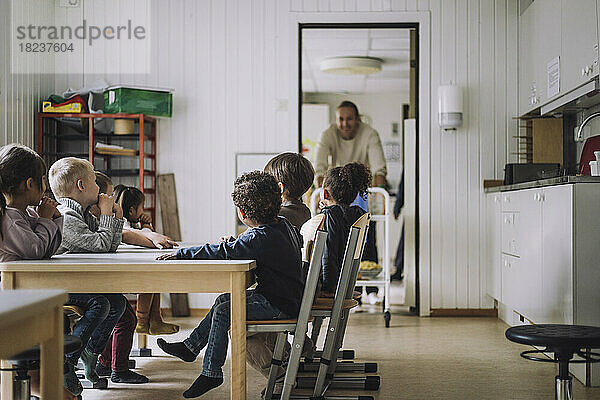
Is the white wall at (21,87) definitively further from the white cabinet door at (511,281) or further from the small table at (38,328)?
the small table at (38,328)

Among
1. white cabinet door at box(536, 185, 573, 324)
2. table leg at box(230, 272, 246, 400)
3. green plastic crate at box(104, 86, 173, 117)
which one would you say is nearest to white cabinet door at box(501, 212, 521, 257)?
white cabinet door at box(536, 185, 573, 324)

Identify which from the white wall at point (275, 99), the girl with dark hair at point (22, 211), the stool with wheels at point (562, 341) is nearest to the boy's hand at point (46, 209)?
the girl with dark hair at point (22, 211)

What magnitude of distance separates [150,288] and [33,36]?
353 cm

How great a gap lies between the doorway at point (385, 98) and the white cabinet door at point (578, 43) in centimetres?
147

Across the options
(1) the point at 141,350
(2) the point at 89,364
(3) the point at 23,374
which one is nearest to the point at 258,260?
(3) the point at 23,374

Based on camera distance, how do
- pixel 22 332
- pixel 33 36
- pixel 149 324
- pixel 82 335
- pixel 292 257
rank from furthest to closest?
pixel 33 36
pixel 149 324
pixel 82 335
pixel 292 257
pixel 22 332

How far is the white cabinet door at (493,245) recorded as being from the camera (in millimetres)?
5141

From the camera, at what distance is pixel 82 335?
Answer: 2.98m

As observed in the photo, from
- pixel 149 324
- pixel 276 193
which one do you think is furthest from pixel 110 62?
pixel 276 193

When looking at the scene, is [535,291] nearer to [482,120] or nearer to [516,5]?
[482,120]

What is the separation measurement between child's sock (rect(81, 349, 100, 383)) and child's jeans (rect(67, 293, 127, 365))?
23mm

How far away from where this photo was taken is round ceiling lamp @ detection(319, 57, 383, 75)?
9102 millimetres

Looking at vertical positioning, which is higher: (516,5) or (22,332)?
(516,5)

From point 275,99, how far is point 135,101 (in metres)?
1.02
